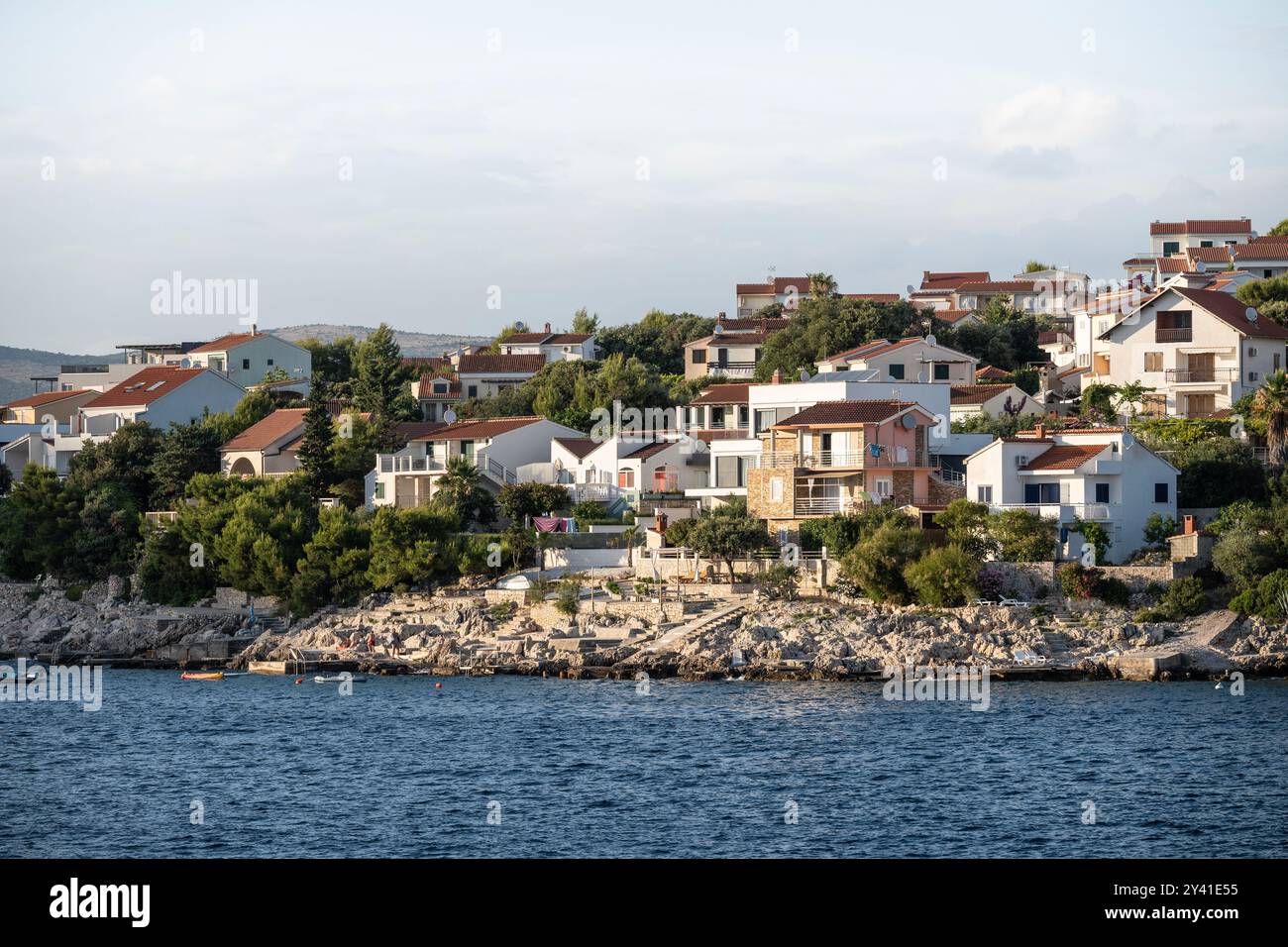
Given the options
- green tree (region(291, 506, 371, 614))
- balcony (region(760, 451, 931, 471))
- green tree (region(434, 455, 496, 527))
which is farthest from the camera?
green tree (region(434, 455, 496, 527))

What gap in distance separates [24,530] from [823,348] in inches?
1428

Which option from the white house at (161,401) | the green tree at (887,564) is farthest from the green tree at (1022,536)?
the white house at (161,401)

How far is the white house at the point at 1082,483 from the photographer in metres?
51.0

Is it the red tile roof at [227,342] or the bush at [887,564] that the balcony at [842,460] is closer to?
the bush at [887,564]

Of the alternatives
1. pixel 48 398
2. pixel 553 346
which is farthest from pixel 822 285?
pixel 48 398

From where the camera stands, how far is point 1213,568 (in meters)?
48.8

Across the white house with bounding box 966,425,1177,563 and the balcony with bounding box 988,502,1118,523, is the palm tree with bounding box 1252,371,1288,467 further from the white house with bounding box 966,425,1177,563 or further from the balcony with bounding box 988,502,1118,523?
the balcony with bounding box 988,502,1118,523

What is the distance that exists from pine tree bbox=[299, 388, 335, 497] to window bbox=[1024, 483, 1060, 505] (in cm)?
2965

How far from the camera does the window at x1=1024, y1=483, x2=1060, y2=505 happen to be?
52094 millimetres

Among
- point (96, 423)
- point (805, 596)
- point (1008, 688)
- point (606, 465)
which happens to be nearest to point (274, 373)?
point (96, 423)

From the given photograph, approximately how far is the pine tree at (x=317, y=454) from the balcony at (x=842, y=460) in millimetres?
20407

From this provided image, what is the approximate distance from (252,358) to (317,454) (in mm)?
28167

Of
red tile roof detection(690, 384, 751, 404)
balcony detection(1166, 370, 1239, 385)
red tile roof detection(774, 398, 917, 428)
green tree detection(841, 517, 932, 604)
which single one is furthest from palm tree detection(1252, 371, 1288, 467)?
red tile roof detection(690, 384, 751, 404)

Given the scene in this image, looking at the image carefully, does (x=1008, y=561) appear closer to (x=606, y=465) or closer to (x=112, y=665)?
Answer: (x=606, y=465)
